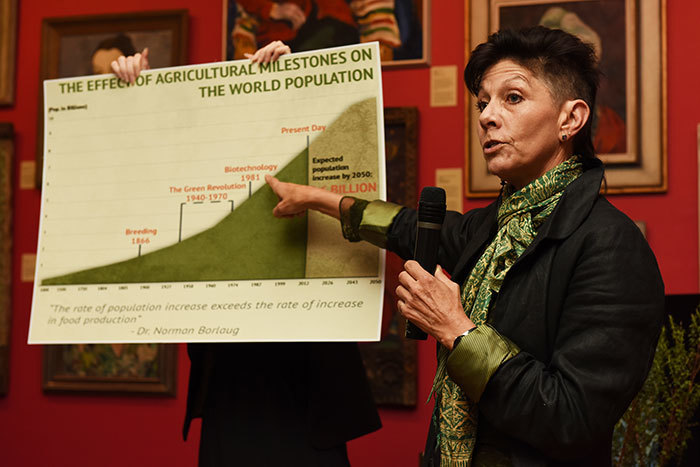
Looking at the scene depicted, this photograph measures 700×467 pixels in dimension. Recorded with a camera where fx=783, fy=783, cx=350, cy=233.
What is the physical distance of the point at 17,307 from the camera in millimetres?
4043

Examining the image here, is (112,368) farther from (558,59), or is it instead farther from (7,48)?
(558,59)

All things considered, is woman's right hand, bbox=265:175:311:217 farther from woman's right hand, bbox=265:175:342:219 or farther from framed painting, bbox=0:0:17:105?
framed painting, bbox=0:0:17:105

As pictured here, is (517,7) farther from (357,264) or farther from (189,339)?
(189,339)

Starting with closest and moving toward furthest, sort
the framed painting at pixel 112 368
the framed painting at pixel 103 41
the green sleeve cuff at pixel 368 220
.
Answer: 1. the green sleeve cuff at pixel 368 220
2. the framed painting at pixel 112 368
3. the framed painting at pixel 103 41

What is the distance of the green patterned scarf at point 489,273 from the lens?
1556 millimetres

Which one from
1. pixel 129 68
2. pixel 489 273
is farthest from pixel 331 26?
pixel 489 273

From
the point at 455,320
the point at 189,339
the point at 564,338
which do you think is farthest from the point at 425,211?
the point at 189,339

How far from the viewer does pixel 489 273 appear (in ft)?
5.29

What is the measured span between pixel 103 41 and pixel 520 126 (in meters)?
2.99

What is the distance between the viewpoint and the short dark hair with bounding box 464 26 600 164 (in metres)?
1.66

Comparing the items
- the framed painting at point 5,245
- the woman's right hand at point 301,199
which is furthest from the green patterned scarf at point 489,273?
the framed painting at point 5,245

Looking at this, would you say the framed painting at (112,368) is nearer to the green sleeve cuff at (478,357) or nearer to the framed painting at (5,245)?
the framed painting at (5,245)

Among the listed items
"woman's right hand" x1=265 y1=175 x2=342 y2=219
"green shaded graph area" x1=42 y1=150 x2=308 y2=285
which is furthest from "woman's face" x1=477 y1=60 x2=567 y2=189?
"green shaded graph area" x1=42 y1=150 x2=308 y2=285

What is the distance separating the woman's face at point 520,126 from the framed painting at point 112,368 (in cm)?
252
